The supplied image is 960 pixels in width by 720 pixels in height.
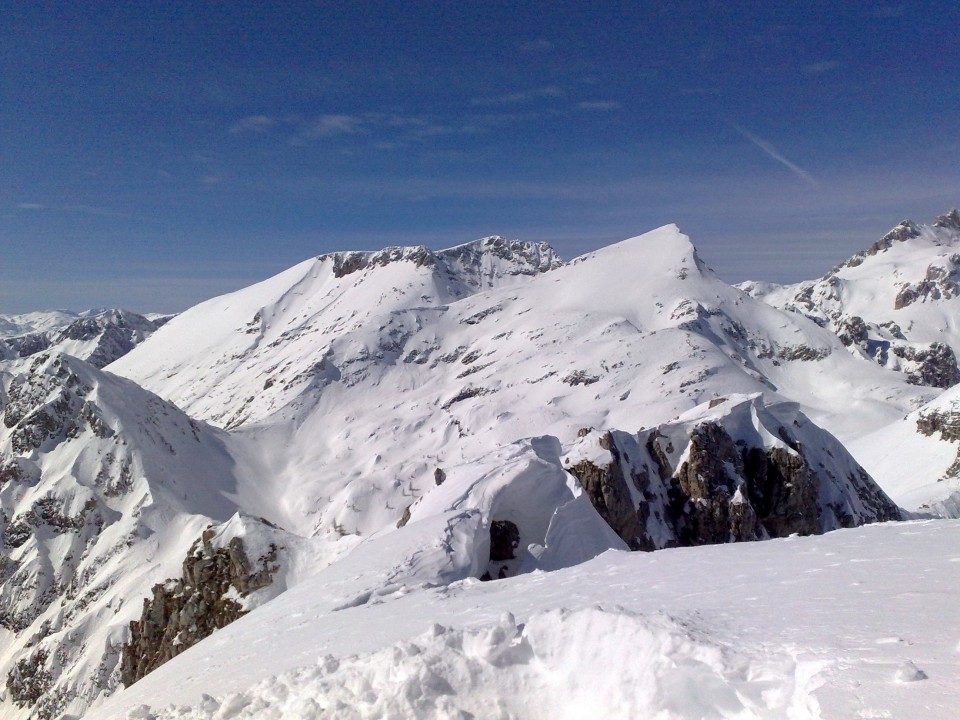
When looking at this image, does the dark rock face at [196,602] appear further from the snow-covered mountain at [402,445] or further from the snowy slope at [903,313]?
the snowy slope at [903,313]

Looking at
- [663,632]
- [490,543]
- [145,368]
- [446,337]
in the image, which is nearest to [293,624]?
[490,543]

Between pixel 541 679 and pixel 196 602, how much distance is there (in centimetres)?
2145

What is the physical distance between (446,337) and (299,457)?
4715 centimetres

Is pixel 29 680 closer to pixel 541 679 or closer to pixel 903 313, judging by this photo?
pixel 541 679

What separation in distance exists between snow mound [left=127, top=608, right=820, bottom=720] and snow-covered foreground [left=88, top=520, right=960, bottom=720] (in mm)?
20

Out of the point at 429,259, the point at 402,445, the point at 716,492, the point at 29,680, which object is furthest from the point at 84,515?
the point at 429,259

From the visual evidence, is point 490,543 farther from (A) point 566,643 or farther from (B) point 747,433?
(B) point 747,433

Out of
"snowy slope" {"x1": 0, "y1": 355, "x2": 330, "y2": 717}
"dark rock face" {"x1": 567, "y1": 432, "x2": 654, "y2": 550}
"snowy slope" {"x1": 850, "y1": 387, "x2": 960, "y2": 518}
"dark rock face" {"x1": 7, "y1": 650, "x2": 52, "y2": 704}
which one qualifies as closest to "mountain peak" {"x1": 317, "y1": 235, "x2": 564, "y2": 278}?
"snowy slope" {"x1": 0, "y1": 355, "x2": 330, "y2": 717}

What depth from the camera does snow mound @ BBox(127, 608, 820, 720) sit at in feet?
20.9

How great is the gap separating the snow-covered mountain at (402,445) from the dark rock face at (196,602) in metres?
0.13

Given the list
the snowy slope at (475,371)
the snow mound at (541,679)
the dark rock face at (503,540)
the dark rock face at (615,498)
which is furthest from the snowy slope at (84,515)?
the snow mound at (541,679)

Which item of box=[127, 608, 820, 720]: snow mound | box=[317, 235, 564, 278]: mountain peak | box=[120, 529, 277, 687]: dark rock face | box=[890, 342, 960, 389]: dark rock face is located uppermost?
box=[317, 235, 564, 278]: mountain peak

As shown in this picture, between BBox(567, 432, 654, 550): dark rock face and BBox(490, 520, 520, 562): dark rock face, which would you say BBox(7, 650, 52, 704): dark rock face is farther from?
BBox(567, 432, 654, 550): dark rock face

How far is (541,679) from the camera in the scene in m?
7.88
